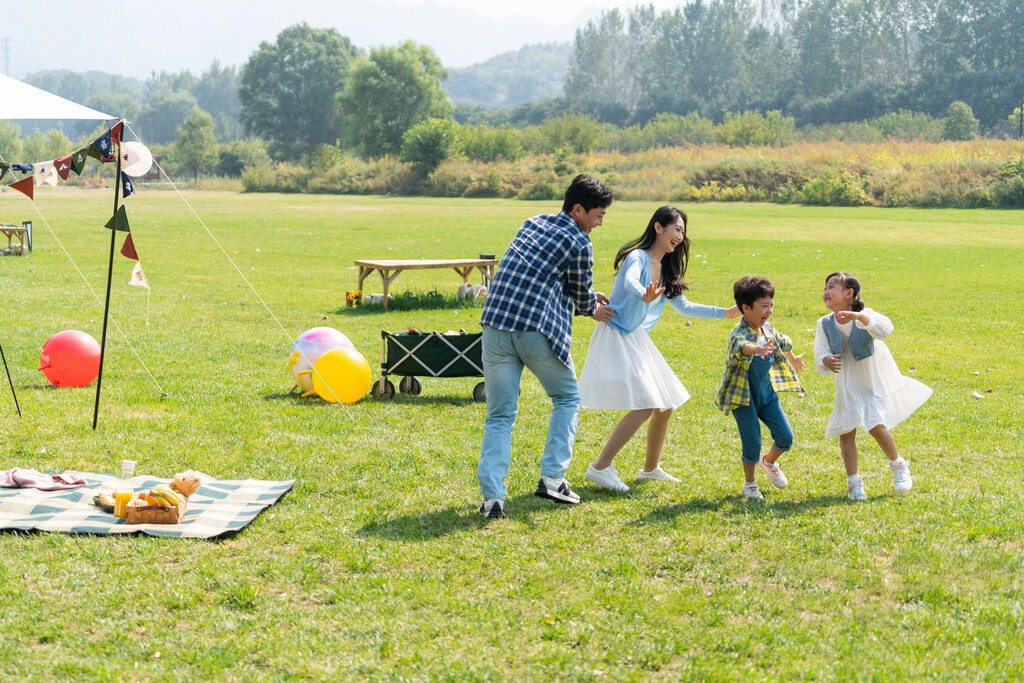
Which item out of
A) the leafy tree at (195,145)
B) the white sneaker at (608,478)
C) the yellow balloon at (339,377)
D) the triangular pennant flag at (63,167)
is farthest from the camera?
the leafy tree at (195,145)

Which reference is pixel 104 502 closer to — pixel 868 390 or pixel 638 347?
pixel 638 347

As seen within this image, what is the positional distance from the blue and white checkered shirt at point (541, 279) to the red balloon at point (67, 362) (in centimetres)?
533

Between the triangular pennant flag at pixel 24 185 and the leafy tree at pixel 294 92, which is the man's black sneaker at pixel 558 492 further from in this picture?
the leafy tree at pixel 294 92

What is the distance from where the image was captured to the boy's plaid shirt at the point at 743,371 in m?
5.76

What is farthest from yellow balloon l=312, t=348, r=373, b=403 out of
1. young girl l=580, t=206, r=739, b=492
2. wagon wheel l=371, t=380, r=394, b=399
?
young girl l=580, t=206, r=739, b=492

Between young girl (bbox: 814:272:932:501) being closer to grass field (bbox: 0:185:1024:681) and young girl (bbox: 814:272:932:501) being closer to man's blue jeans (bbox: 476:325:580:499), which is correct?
grass field (bbox: 0:185:1024:681)

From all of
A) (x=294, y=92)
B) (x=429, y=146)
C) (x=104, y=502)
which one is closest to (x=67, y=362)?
(x=104, y=502)

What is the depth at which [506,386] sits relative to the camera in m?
5.52

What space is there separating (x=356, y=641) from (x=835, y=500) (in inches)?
131

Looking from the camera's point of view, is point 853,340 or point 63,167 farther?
point 63,167

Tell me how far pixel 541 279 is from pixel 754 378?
1514mm

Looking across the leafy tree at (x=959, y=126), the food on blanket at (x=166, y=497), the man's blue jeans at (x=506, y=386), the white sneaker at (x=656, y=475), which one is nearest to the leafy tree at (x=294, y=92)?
the leafy tree at (x=959, y=126)

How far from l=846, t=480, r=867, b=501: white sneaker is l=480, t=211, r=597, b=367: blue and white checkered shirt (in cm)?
206

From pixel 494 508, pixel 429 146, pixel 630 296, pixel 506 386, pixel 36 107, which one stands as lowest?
pixel 494 508
